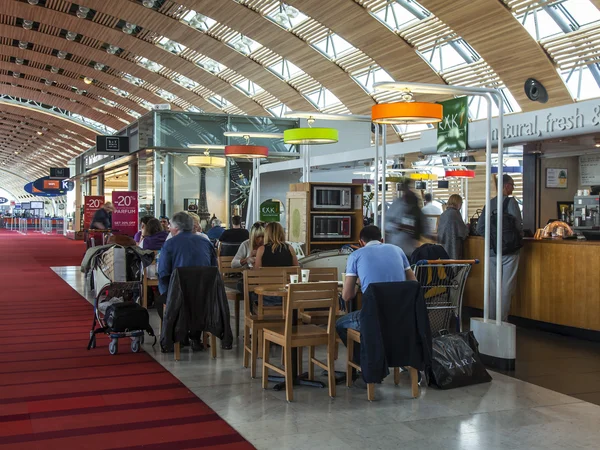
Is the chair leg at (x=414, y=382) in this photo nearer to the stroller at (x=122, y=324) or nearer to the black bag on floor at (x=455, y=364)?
the black bag on floor at (x=455, y=364)

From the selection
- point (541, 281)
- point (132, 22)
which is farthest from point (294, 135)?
point (132, 22)

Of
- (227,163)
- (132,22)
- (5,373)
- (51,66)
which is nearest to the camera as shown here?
(5,373)

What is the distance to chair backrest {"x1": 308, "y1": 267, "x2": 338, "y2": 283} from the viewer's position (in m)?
6.32

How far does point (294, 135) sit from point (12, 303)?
14.6 feet

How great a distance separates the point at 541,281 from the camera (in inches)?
304

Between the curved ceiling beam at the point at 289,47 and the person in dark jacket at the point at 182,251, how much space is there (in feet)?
45.9

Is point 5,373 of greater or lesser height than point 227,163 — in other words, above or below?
below

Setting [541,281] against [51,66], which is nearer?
[541,281]

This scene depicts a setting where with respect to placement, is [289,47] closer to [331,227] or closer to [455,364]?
[331,227]

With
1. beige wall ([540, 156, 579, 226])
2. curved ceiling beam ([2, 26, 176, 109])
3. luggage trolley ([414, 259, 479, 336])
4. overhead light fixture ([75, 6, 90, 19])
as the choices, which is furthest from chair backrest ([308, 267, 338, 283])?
curved ceiling beam ([2, 26, 176, 109])

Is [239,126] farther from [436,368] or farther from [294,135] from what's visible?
[436,368]

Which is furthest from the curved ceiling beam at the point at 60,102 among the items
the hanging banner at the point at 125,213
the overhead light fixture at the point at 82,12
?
the hanging banner at the point at 125,213

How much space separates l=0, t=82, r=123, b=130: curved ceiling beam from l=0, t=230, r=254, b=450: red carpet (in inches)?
1304

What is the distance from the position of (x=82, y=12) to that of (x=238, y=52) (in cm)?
500
